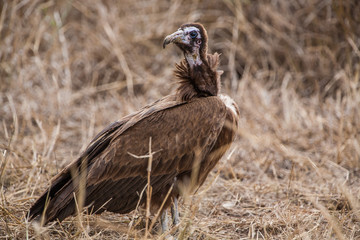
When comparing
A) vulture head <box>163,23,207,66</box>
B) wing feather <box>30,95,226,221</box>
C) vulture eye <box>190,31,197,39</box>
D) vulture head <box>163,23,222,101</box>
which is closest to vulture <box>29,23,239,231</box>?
wing feather <box>30,95,226,221</box>

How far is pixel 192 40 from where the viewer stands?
3.33 metres

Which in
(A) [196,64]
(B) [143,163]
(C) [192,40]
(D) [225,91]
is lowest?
(D) [225,91]

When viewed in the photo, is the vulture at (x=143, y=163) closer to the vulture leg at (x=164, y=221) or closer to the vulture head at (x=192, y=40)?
the vulture leg at (x=164, y=221)

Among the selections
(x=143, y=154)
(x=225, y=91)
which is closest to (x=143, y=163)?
(x=143, y=154)

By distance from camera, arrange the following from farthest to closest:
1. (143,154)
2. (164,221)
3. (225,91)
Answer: (225,91) < (164,221) < (143,154)

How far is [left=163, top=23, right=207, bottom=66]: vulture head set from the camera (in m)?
3.31

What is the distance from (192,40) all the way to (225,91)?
2.70 m

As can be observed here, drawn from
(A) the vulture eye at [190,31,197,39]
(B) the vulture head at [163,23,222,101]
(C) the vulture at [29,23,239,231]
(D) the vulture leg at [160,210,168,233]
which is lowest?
(D) the vulture leg at [160,210,168,233]

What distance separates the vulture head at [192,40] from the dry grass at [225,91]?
55 cm

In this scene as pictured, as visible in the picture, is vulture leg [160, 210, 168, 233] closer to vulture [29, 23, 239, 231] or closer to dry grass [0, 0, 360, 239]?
vulture [29, 23, 239, 231]

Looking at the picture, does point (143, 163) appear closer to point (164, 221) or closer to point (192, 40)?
point (164, 221)

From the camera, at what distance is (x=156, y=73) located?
21.3ft

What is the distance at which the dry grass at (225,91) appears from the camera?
11.8 ft

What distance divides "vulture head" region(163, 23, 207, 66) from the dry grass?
55 cm
